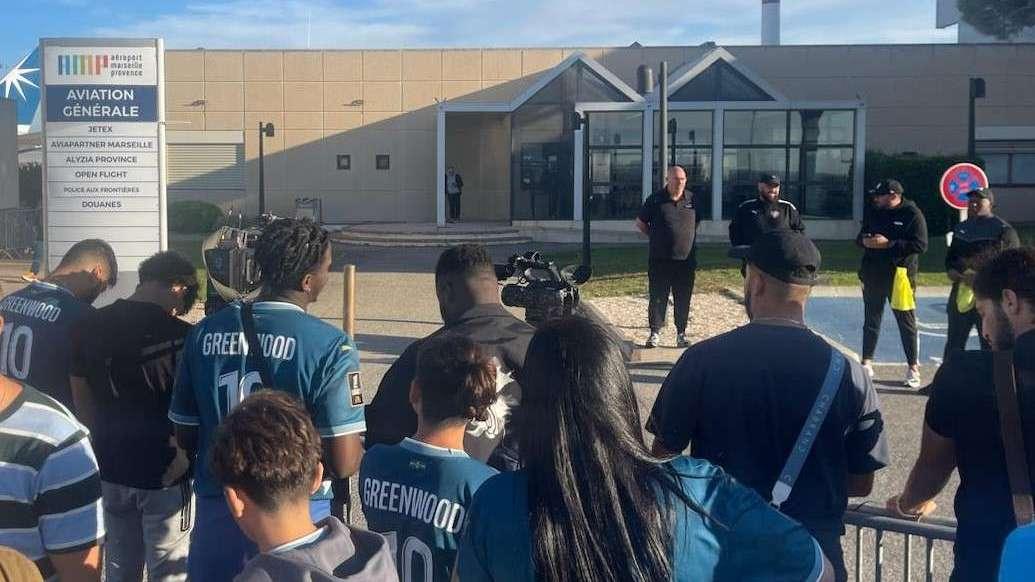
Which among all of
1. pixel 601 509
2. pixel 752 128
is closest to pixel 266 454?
pixel 601 509

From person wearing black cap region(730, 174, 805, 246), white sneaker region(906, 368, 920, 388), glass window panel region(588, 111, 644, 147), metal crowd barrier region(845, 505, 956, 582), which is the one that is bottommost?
white sneaker region(906, 368, 920, 388)

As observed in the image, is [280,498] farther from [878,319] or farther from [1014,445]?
[878,319]

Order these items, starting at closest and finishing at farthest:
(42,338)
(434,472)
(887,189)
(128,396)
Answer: (434,472) → (128,396) → (42,338) → (887,189)

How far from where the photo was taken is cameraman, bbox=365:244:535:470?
3.59 metres

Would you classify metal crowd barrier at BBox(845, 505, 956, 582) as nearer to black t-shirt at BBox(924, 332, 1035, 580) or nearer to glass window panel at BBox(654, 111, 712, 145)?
black t-shirt at BBox(924, 332, 1035, 580)

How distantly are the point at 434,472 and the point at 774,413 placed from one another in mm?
1059

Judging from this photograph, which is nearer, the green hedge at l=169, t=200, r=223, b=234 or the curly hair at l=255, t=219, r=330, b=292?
the curly hair at l=255, t=219, r=330, b=292

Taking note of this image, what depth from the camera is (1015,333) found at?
10.7ft

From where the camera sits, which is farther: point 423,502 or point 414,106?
point 414,106

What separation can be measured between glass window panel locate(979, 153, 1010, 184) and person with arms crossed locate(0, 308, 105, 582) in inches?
1516

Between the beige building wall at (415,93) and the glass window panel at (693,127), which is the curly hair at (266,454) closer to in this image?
the glass window panel at (693,127)

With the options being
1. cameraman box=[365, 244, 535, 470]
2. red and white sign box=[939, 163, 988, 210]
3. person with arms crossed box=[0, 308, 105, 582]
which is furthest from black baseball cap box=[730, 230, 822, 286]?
red and white sign box=[939, 163, 988, 210]

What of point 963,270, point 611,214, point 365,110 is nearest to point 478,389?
point 963,270

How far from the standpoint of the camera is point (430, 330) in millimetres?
14508
